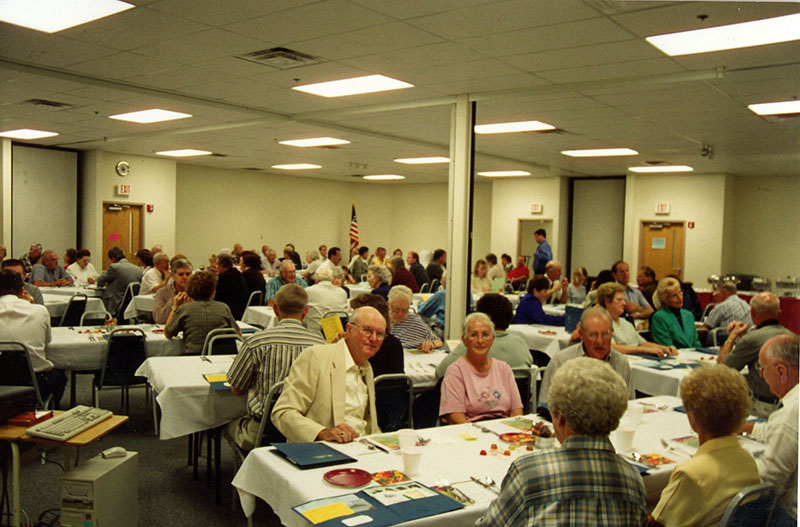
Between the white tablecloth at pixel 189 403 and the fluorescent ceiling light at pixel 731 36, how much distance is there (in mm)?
4026

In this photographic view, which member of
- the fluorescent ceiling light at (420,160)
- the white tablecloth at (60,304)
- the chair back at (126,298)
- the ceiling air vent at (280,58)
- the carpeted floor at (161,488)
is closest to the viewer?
the carpeted floor at (161,488)

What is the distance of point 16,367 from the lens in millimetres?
4762

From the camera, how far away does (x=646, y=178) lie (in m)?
15.4

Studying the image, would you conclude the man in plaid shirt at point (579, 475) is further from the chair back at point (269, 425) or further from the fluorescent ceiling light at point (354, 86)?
the fluorescent ceiling light at point (354, 86)

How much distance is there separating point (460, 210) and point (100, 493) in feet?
16.4

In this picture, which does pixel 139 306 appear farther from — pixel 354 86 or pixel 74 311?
pixel 354 86

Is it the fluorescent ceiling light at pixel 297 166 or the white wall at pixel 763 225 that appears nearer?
the white wall at pixel 763 225

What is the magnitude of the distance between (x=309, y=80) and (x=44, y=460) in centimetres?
413

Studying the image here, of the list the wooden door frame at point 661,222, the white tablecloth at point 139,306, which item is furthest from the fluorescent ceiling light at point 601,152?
the white tablecloth at point 139,306

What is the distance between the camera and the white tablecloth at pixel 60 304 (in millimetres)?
8375

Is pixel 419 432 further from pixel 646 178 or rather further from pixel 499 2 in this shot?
pixel 646 178

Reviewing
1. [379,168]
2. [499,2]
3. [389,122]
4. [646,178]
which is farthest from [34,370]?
[646,178]

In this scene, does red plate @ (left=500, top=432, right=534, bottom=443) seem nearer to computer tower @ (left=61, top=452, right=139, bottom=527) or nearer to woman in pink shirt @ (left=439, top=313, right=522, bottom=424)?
woman in pink shirt @ (left=439, top=313, right=522, bottom=424)

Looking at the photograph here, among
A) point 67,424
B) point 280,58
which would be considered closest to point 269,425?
point 67,424
